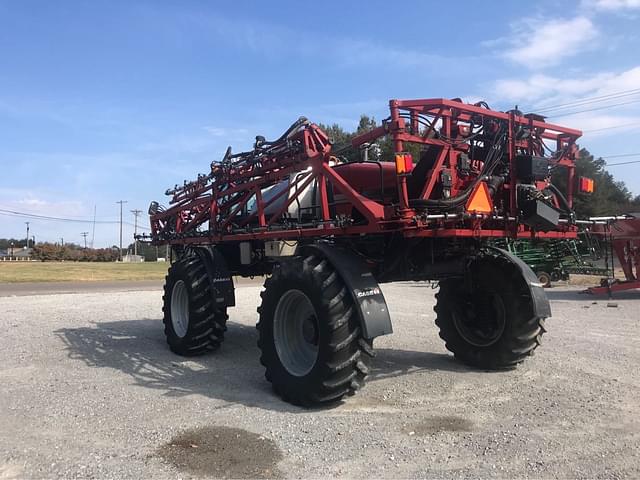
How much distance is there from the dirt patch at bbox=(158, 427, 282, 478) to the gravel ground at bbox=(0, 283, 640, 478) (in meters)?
0.02

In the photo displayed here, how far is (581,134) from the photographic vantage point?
21.7 feet

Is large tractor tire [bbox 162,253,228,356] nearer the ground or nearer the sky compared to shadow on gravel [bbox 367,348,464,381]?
nearer the sky

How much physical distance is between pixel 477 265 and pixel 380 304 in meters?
2.18

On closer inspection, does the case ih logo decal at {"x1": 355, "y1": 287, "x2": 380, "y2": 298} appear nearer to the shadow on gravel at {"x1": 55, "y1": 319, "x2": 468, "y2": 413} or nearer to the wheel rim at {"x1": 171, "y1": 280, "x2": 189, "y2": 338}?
the shadow on gravel at {"x1": 55, "y1": 319, "x2": 468, "y2": 413}

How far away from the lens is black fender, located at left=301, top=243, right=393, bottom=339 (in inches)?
212

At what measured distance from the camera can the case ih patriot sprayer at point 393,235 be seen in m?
5.49

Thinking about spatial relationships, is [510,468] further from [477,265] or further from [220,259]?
[220,259]

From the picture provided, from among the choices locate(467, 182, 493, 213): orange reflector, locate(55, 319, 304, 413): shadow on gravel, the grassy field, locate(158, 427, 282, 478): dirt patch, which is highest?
locate(467, 182, 493, 213): orange reflector

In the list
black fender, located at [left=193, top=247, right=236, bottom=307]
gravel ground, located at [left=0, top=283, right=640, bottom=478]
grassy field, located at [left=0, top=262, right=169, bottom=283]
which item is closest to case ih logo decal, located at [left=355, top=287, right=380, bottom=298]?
gravel ground, located at [left=0, top=283, right=640, bottom=478]

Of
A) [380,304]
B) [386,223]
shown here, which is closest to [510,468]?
[380,304]

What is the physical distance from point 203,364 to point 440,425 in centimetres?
405

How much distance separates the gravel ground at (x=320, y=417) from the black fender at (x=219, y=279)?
88 centimetres

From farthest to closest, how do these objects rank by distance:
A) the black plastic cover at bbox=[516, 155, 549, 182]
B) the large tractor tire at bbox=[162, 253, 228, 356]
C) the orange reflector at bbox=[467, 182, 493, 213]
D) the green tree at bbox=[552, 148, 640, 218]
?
the green tree at bbox=[552, 148, 640, 218] < the large tractor tire at bbox=[162, 253, 228, 356] < the black plastic cover at bbox=[516, 155, 549, 182] < the orange reflector at bbox=[467, 182, 493, 213]

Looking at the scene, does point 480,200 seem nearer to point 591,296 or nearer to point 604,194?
point 591,296
